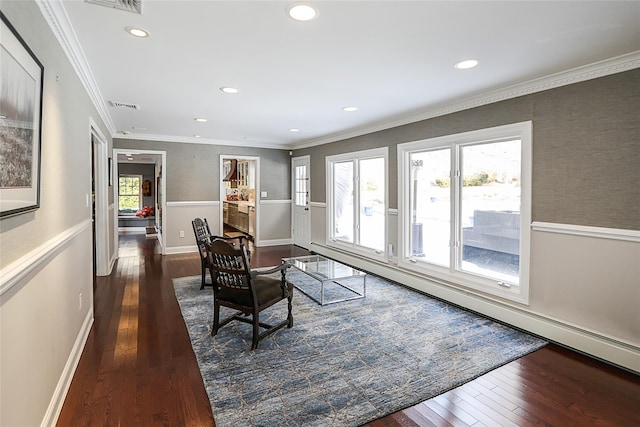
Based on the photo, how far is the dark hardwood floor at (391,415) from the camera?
2059mm

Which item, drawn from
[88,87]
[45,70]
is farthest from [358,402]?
[88,87]

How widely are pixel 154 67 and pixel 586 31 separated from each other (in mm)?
3152

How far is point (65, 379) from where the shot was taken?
229 centimetres

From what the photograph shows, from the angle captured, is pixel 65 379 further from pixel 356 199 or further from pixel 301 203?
pixel 301 203

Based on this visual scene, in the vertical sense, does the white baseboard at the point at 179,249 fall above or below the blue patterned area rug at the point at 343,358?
above

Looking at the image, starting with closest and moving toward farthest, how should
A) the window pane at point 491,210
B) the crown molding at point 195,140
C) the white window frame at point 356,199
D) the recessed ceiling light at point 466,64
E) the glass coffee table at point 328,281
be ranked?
the recessed ceiling light at point 466,64, the window pane at point 491,210, the glass coffee table at point 328,281, the white window frame at point 356,199, the crown molding at point 195,140

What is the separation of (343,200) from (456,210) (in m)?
2.61

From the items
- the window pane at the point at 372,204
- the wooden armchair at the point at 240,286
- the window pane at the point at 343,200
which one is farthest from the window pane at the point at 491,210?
the window pane at the point at 343,200

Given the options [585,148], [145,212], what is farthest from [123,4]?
[145,212]

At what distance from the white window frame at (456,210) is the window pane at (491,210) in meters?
→ 0.09

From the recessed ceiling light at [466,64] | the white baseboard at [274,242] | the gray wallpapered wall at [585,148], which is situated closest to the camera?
the gray wallpapered wall at [585,148]

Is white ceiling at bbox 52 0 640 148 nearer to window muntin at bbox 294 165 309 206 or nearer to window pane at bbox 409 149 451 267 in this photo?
window pane at bbox 409 149 451 267

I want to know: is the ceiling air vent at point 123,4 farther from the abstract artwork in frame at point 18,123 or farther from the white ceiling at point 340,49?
the abstract artwork in frame at point 18,123

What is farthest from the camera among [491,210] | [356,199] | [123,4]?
[356,199]
